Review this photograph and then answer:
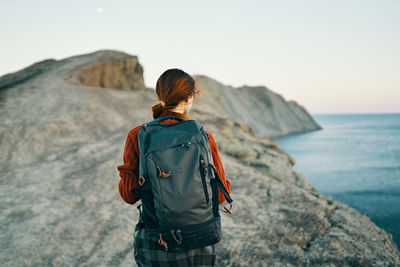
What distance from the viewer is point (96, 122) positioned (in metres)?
7.04

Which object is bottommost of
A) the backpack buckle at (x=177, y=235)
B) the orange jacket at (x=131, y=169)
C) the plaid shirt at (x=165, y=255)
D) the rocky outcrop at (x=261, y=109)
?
the rocky outcrop at (x=261, y=109)

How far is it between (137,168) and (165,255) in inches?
19.7

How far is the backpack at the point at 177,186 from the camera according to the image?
51.6 inches

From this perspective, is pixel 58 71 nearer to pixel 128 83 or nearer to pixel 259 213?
pixel 128 83

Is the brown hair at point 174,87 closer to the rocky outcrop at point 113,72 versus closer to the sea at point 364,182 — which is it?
the sea at point 364,182

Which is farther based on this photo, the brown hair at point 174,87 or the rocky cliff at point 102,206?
the rocky cliff at point 102,206

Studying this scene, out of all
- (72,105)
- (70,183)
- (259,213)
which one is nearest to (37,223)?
(70,183)

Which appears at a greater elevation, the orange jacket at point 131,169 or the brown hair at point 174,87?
the brown hair at point 174,87

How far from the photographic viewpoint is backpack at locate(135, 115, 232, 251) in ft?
4.30

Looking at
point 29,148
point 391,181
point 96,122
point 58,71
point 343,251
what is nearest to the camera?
point 343,251

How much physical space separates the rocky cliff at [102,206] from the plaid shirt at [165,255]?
161 cm

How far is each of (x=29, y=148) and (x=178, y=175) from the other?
5.58 metres

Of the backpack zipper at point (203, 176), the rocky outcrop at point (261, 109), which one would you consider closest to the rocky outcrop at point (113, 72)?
the backpack zipper at point (203, 176)

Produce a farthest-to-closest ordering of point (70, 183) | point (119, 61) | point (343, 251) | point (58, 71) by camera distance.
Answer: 1. point (119, 61)
2. point (58, 71)
3. point (70, 183)
4. point (343, 251)
